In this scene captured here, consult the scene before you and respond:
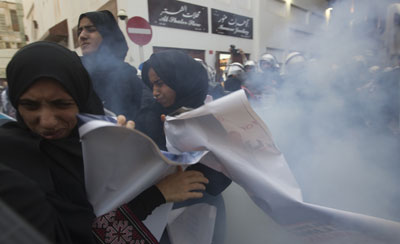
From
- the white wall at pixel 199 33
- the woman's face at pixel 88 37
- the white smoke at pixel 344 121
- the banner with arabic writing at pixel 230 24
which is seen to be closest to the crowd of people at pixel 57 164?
the white smoke at pixel 344 121

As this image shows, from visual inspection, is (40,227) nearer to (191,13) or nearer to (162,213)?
(162,213)

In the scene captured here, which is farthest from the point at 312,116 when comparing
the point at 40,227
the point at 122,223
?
the point at 40,227

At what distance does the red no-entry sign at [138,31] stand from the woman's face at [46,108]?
11.6 ft

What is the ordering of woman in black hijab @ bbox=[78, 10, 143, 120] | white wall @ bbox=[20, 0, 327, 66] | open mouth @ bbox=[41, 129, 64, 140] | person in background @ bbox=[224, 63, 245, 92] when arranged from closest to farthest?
open mouth @ bbox=[41, 129, 64, 140] < woman in black hijab @ bbox=[78, 10, 143, 120] < person in background @ bbox=[224, 63, 245, 92] < white wall @ bbox=[20, 0, 327, 66]

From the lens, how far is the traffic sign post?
404 cm

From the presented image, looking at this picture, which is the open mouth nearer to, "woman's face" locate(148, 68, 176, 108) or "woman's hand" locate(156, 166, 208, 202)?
"woman's hand" locate(156, 166, 208, 202)

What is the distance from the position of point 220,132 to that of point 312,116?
1556 mm

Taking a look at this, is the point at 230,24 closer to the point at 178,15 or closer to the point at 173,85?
the point at 178,15

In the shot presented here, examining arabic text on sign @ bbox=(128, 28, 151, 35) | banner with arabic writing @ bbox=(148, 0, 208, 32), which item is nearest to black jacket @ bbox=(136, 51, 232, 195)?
arabic text on sign @ bbox=(128, 28, 151, 35)

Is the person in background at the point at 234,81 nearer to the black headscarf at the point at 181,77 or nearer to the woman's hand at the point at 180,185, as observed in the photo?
the black headscarf at the point at 181,77

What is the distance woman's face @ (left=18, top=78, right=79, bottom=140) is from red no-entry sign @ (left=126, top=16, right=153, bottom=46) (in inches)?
139

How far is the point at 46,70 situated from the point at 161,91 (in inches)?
31.2

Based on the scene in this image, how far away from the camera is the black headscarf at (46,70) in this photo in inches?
28.9

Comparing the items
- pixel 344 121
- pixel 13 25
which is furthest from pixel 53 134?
pixel 13 25
